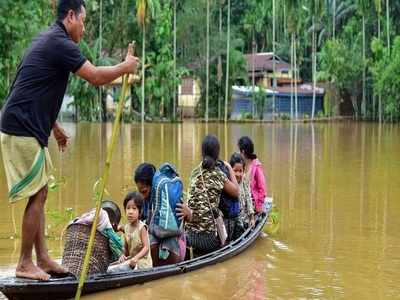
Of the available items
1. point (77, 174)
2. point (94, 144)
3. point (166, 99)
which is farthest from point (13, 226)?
point (166, 99)

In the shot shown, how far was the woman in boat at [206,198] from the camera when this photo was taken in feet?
23.8

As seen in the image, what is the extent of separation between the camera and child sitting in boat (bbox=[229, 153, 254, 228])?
26.8ft

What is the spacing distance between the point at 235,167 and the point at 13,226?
9.37ft

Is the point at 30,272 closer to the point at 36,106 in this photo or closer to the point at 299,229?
the point at 36,106

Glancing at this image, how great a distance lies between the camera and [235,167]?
817cm

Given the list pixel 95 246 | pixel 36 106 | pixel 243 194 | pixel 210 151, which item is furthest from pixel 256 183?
pixel 36 106

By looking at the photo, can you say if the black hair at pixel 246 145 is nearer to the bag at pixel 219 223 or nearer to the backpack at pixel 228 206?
the backpack at pixel 228 206

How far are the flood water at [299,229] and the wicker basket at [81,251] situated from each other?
235 millimetres

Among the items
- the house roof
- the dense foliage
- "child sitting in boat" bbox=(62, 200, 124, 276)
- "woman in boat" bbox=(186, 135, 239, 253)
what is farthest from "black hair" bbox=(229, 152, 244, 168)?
the house roof

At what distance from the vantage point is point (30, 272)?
517 centimetres

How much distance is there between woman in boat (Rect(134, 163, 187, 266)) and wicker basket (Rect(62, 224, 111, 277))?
2.67 feet

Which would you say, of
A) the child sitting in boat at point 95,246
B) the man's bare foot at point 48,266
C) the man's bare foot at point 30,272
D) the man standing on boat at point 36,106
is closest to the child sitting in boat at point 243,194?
the child sitting in boat at point 95,246

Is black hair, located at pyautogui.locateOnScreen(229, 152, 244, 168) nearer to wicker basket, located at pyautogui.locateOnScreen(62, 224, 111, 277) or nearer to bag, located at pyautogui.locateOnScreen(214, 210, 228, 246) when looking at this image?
bag, located at pyautogui.locateOnScreen(214, 210, 228, 246)

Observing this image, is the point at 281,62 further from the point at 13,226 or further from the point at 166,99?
the point at 13,226
